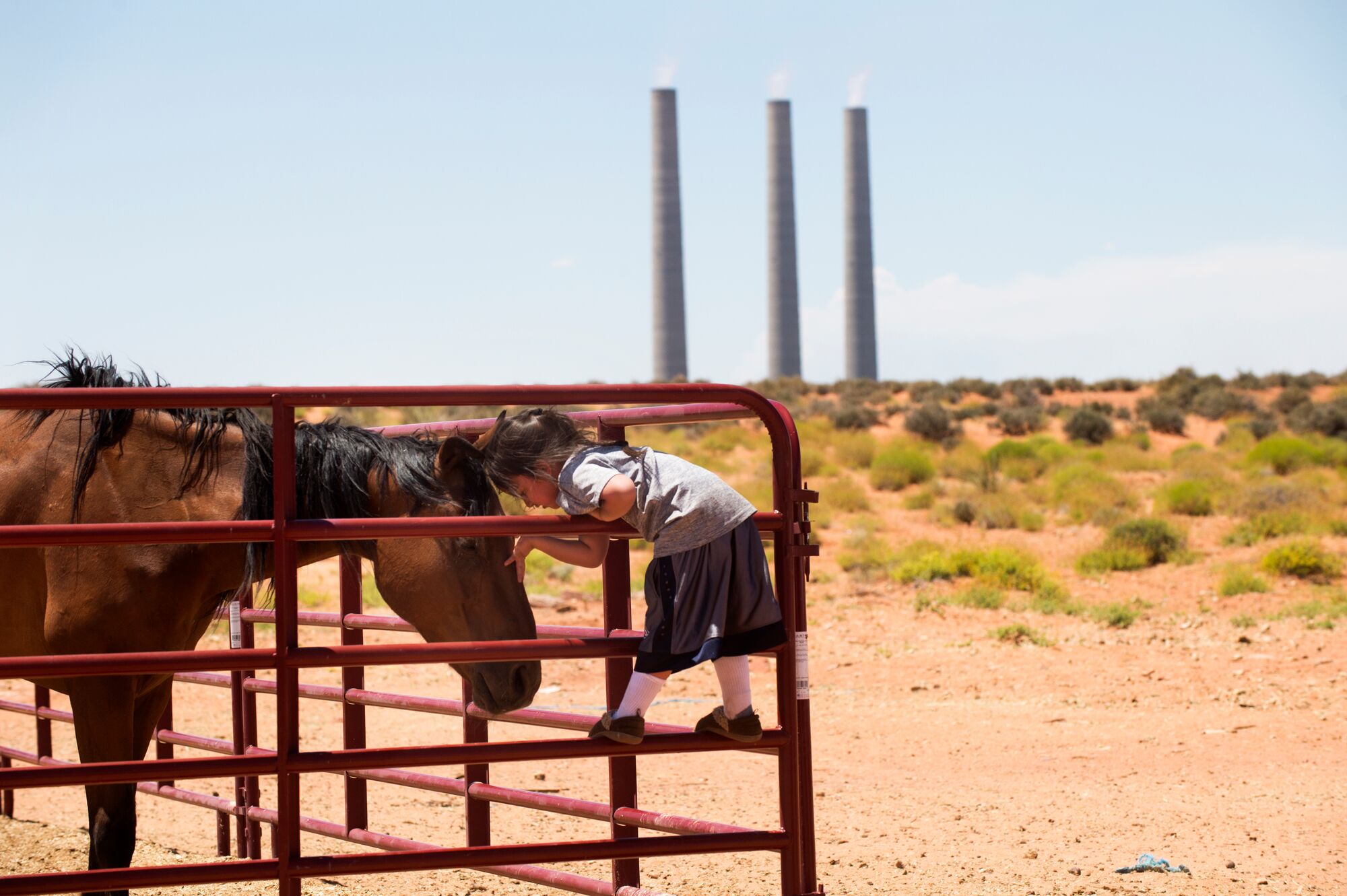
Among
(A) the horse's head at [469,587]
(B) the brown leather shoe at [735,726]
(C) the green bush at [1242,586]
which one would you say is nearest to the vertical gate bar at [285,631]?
(A) the horse's head at [469,587]

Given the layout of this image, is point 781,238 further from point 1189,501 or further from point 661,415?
point 661,415

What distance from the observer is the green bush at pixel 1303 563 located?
51.3 feet

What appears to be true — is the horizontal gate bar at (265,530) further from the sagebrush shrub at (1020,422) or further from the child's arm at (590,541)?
the sagebrush shrub at (1020,422)

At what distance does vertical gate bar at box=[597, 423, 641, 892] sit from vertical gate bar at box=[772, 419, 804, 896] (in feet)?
2.58

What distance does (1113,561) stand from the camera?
56.4 feet

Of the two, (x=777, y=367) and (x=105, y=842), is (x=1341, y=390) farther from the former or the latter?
(x=105, y=842)

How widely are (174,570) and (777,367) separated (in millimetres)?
62327

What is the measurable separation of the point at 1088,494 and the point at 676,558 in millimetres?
22478

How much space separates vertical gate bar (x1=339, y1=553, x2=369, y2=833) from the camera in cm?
525

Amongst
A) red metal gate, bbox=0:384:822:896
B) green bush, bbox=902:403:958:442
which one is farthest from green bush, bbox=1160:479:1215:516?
red metal gate, bbox=0:384:822:896

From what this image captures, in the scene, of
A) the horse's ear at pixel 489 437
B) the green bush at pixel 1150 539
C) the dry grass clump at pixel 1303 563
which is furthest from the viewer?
the green bush at pixel 1150 539

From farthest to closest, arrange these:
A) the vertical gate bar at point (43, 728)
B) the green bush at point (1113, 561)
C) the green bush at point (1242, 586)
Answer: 1. the green bush at point (1113, 561)
2. the green bush at point (1242, 586)
3. the vertical gate bar at point (43, 728)

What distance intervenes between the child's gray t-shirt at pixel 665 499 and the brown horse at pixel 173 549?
1.45ft

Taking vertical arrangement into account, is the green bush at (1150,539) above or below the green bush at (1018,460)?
below
